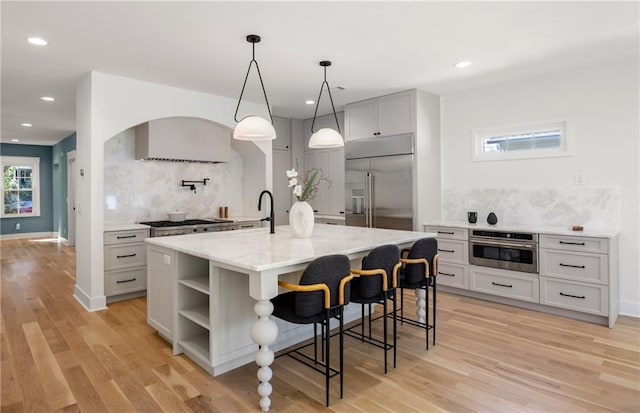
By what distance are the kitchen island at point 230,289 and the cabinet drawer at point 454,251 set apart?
147 cm

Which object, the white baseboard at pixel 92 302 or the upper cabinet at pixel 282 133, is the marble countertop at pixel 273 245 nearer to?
the white baseboard at pixel 92 302

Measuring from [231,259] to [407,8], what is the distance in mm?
2121

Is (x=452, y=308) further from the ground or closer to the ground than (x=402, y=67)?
closer to the ground

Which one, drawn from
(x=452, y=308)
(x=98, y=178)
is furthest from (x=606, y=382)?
(x=98, y=178)

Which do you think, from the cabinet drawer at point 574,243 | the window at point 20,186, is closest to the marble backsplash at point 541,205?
the cabinet drawer at point 574,243

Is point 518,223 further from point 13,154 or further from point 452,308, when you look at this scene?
point 13,154

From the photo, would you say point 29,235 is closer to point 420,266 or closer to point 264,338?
point 264,338

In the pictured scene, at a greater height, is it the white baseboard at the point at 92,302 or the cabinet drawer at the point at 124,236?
the cabinet drawer at the point at 124,236

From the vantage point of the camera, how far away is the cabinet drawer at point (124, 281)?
4.23 meters

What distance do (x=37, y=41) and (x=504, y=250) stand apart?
4961mm

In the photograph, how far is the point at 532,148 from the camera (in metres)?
4.44

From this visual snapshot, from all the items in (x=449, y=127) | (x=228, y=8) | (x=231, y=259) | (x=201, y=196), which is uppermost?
(x=228, y=8)

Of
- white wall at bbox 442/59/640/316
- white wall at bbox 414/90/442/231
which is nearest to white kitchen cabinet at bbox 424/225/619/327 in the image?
white wall at bbox 442/59/640/316

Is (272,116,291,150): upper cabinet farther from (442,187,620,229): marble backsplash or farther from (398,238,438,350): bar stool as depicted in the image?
(398,238,438,350): bar stool
